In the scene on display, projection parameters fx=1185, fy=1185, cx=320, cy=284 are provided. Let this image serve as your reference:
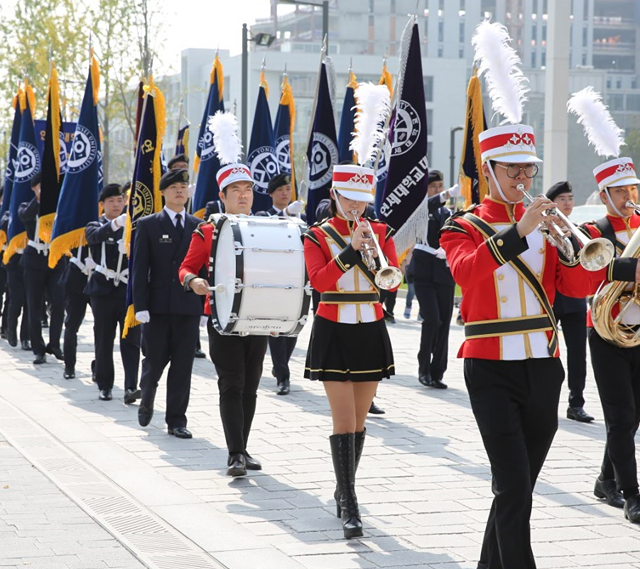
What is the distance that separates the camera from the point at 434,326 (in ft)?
40.0

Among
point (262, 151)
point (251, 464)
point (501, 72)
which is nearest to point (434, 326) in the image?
point (251, 464)

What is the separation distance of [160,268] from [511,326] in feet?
16.3

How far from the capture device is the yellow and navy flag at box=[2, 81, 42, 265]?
1561cm

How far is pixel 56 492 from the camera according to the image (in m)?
7.48

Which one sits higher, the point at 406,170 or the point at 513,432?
the point at 406,170

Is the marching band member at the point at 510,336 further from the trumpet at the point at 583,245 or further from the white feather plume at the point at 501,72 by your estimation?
the white feather plume at the point at 501,72

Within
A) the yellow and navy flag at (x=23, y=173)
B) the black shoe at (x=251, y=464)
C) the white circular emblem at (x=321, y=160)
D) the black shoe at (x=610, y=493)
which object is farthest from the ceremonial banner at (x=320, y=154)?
the black shoe at (x=610, y=493)

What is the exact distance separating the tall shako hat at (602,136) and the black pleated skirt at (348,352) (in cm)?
167

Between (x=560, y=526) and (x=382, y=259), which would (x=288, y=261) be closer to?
(x=382, y=259)

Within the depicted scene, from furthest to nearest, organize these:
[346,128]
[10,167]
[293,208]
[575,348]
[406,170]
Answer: [10,167]
[346,128]
[293,208]
[406,170]
[575,348]

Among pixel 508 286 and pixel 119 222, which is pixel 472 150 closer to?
pixel 119 222

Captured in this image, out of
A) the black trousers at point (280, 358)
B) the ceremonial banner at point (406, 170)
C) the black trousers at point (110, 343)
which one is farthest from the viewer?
the black trousers at point (280, 358)

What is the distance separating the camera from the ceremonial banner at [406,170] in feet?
33.3

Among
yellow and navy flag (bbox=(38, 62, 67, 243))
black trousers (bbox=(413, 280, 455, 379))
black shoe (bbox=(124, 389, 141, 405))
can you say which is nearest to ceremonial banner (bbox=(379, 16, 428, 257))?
black trousers (bbox=(413, 280, 455, 379))
